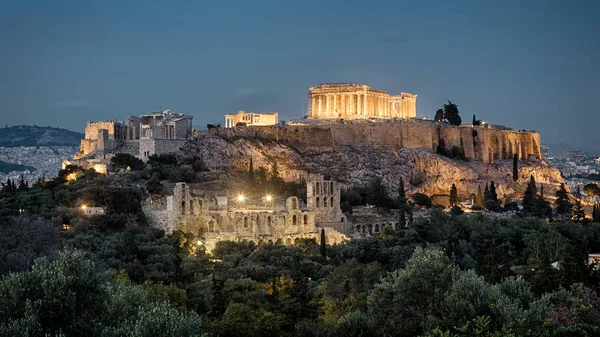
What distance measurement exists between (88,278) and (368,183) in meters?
47.4

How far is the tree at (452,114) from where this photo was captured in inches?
3341

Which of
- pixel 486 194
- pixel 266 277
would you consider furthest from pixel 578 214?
pixel 266 277

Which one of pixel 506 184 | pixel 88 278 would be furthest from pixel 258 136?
pixel 88 278

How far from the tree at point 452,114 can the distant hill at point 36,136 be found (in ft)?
174

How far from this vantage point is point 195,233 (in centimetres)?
4138

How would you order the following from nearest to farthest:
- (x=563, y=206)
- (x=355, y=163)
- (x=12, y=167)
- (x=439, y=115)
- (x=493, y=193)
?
(x=563, y=206) → (x=493, y=193) → (x=355, y=163) → (x=439, y=115) → (x=12, y=167)

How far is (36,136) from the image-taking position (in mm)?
119625

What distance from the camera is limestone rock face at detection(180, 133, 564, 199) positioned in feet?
211

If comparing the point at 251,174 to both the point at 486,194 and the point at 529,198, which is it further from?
the point at 529,198

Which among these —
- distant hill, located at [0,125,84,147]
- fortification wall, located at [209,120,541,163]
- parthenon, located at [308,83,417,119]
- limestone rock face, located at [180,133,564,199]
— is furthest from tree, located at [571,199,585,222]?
distant hill, located at [0,125,84,147]

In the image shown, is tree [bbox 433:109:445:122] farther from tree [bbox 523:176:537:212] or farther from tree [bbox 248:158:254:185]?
tree [bbox 248:158:254:185]

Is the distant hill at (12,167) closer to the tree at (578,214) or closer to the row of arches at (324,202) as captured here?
the row of arches at (324,202)

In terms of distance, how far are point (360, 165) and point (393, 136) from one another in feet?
23.6

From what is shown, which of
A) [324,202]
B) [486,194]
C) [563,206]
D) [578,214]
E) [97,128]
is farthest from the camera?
[97,128]
